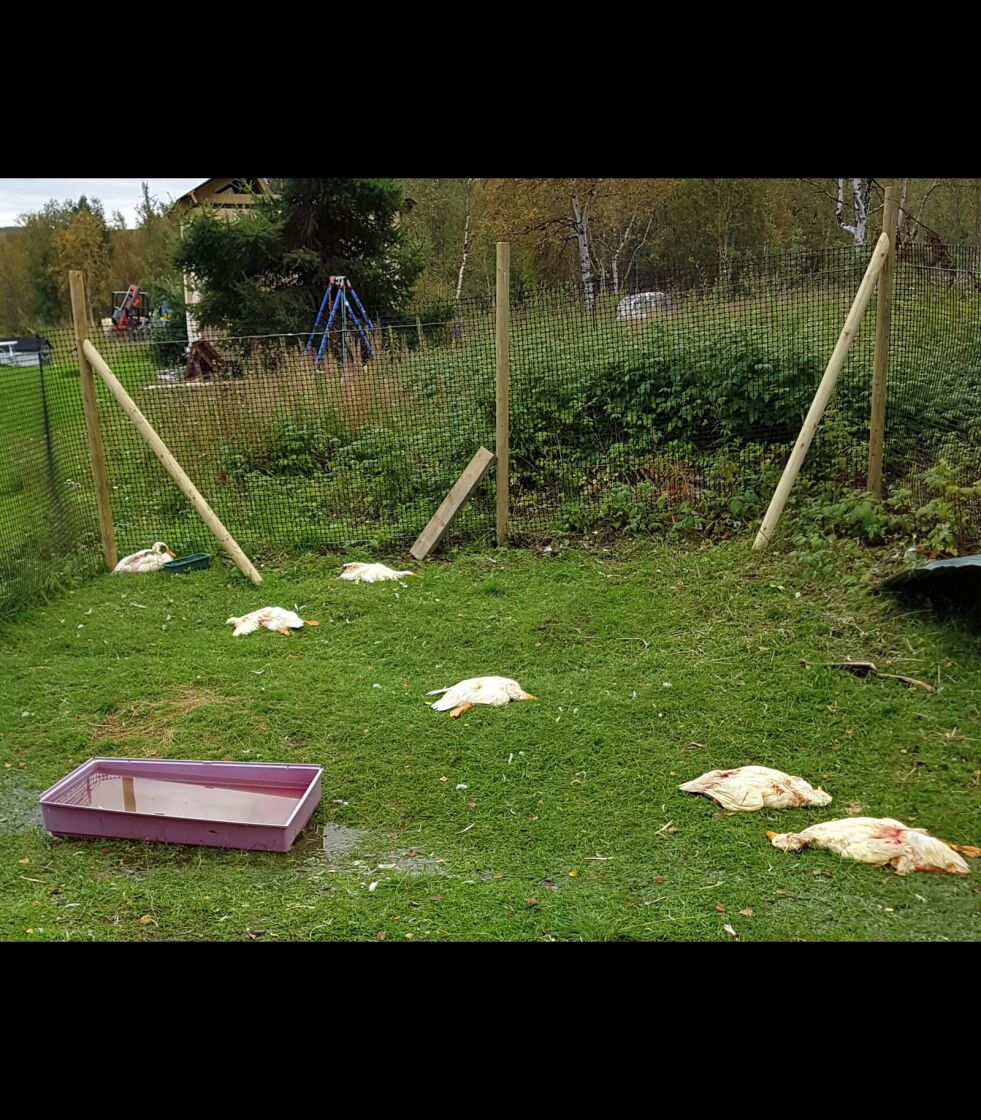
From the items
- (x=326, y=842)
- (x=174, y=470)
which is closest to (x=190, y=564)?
(x=174, y=470)

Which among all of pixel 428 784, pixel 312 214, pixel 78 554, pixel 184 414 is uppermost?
pixel 312 214

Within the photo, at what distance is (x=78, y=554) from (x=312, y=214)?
8278mm

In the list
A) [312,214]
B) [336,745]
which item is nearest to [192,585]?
Answer: [336,745]

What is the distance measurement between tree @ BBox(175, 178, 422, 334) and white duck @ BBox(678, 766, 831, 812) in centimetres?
1082

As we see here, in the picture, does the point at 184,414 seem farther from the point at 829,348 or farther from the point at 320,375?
the point at 829,348

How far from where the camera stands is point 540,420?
713 centimetres

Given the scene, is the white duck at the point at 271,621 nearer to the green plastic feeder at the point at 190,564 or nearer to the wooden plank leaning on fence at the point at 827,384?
the green plastic feeder at the point at 190,564

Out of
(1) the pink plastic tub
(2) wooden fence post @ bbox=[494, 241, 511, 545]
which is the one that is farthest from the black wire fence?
→ (1) the pink plastic tub

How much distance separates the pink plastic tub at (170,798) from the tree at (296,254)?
1012 cm

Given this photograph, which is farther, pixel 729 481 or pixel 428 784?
pixel 729 481

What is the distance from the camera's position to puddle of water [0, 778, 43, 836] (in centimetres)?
325

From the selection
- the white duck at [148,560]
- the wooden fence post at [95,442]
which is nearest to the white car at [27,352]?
the wooden fence post at [95,442]

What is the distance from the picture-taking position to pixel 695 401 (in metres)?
6.76

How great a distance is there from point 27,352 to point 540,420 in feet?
15.6
